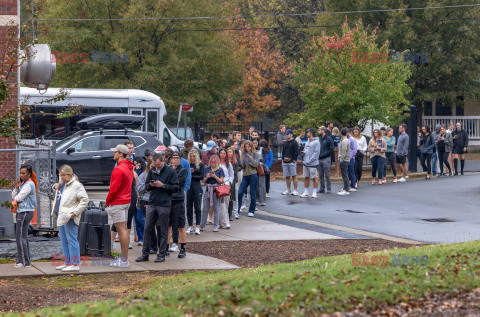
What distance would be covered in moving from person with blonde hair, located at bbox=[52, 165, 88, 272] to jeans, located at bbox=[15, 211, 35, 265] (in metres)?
0.55

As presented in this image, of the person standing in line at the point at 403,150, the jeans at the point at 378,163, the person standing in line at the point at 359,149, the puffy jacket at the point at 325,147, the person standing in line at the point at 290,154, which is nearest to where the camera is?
the person standing in line at the point at 290,154

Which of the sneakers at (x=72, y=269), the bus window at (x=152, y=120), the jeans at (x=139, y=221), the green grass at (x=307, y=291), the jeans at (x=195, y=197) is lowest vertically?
the sneakers at (x=72, y=269)

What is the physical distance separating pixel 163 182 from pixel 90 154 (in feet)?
35.8

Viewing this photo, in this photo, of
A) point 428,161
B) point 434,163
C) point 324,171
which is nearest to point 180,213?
point 324,171

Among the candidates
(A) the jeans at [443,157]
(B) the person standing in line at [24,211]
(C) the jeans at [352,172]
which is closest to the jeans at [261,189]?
(C) the jeans at [352,172]

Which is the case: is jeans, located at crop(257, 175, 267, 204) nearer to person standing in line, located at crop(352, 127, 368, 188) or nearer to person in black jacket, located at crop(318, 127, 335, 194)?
person in black jacket, located at crop(318, 127, 335, 194)

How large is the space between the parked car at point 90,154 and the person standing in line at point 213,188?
732cm

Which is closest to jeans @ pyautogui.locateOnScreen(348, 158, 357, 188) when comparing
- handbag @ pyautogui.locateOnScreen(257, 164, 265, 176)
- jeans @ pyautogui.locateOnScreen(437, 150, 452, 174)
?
handbag @ pyautogui.locateOnScreen(257, 164, 265, 176)

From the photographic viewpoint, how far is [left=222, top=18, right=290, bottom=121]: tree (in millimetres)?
45375

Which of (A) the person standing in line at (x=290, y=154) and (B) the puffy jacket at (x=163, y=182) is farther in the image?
(A) the person standing in line at (x=290, y=154)

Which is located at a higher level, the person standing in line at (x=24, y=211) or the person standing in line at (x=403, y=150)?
the person standing in line at (x=403, y=150)

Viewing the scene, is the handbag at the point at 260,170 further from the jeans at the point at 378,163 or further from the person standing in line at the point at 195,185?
the jeans at the point at 378,163

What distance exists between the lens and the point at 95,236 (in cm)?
1234

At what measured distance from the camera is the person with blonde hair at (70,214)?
36.3 feet
